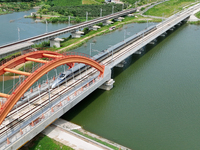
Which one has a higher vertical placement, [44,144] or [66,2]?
[66,2]

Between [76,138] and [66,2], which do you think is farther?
[66,2]

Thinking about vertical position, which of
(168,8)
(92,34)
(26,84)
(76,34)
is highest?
(168,8)

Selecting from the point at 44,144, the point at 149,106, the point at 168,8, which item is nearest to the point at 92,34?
the point at 149,106

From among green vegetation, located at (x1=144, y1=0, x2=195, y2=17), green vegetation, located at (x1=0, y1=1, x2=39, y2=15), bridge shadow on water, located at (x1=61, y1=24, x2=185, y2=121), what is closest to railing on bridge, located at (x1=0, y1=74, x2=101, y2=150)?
bridge shadow on water, located at (x1=61, y1=24, x2=185, y2=121)

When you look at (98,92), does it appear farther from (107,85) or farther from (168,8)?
(168,8)

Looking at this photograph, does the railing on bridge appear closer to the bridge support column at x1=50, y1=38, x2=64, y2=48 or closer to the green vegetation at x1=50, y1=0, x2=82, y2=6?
the bridge support column at x1=50, y1=38, x2=64, y2=48

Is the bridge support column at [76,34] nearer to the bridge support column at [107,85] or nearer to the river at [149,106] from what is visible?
the river at [149,106]

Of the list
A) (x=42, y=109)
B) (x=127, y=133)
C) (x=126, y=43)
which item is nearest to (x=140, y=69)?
(x=126, y=43)
